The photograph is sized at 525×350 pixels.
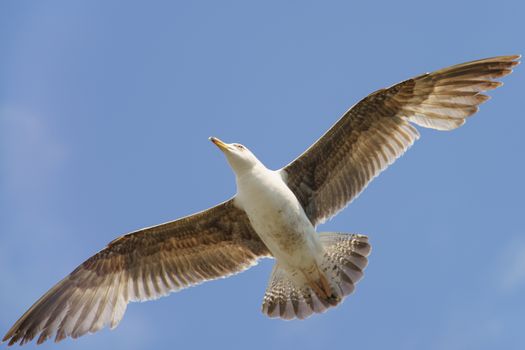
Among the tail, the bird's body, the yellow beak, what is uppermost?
the yellow beak

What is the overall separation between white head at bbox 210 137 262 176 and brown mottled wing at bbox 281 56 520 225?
1.49 ft

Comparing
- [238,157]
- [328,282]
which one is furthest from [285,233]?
[238,157]

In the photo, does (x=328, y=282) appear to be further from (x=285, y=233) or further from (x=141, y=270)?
(x=141, y=270)

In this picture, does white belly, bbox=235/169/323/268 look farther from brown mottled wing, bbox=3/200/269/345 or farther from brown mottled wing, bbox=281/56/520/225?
brown mottled wing, bbox=3/200/269/345

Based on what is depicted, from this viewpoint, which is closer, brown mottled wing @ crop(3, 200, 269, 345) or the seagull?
the seagull

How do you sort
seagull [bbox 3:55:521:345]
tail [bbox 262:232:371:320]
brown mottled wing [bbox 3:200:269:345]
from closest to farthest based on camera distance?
seagull [bbox 3:55:521:345] < tail [bbox 262:232:371:320] < brown mottled wing [bbox 3:200:269:345]

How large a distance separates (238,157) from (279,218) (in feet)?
2.89

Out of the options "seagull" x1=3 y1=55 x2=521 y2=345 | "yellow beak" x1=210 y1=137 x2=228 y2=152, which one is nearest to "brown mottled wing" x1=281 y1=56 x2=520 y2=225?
"seagull" x1=3 y1=55 x2=521 y2=345

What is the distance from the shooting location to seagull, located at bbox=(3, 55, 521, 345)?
9.34 m

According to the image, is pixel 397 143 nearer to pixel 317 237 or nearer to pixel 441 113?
pixel 441 113

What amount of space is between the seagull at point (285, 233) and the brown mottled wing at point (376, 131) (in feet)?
0.04

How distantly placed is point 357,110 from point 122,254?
3.47 metres

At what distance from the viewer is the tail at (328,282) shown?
31.1ft

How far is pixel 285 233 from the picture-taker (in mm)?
9227
